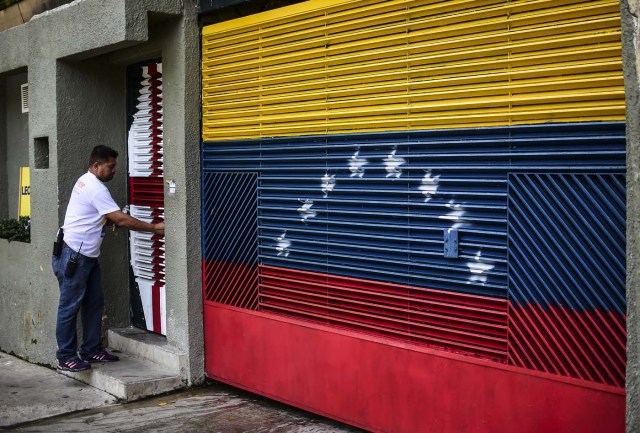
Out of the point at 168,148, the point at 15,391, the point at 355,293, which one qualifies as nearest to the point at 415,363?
the point at 355,293

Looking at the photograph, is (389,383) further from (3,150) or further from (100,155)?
(3,150)

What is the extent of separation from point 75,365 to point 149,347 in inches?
25.5

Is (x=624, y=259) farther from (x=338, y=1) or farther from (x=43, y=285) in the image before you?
(x=43, y=285)

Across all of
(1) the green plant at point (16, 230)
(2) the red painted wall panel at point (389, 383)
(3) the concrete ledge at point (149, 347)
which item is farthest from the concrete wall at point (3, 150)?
(2) the red painted wall panel at point (389, 383)

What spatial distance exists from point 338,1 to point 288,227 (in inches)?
65.9

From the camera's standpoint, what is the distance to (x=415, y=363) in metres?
4.95

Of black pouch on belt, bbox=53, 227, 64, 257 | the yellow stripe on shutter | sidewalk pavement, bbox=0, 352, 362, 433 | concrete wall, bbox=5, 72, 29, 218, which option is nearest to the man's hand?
black pouch on belt, bbox=53, 227, 64, 257

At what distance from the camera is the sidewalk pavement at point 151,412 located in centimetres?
578

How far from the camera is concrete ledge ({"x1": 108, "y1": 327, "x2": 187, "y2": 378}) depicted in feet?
22.3

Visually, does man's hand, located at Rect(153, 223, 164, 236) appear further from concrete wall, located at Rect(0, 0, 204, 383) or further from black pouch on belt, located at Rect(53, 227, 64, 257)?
black pouch on belt, located at Rect(53, 227, 64, 257)

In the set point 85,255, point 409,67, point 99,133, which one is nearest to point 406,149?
point 409,67

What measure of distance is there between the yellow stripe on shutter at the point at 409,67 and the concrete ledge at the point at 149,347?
6.17 ft

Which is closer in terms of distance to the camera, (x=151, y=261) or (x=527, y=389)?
(x=527, y=389)

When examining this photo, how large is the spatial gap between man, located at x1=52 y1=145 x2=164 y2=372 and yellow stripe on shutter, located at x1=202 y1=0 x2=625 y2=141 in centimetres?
103
